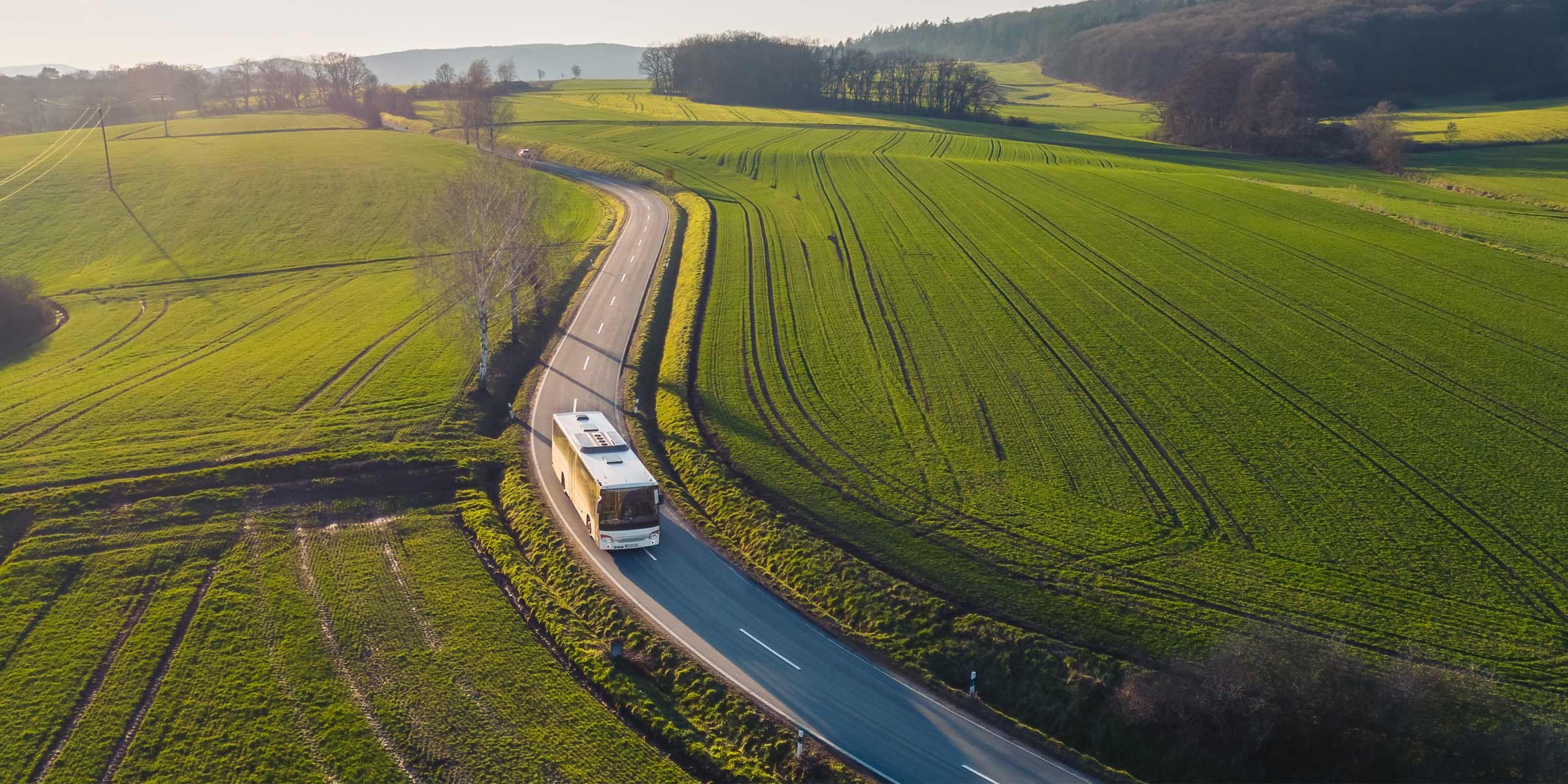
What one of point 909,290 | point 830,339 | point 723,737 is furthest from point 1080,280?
point 723,737

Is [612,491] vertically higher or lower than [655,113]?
lower

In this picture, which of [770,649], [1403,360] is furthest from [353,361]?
[1403,360]

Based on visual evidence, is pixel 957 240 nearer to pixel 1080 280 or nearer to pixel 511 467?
pixel 1080 280

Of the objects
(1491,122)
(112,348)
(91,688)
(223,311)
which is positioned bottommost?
(91,688)

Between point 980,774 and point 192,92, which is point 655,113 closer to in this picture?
point 192,92

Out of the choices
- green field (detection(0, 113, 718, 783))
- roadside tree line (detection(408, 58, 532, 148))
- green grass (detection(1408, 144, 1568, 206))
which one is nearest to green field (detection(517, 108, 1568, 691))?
green grass (detection(1408, 144, 1568, 206))

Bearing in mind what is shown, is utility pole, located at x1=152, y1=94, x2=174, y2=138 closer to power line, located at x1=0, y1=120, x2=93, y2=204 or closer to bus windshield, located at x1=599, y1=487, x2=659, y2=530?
power line, located at x1=0, y1=120, x2=93, y2=204

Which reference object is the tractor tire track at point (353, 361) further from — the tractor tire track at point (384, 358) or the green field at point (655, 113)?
the green field at point (655, 113)
